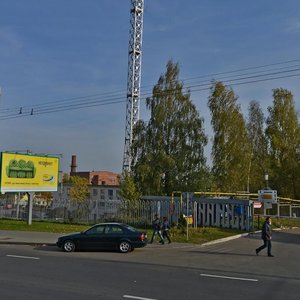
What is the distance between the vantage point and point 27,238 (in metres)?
23.0

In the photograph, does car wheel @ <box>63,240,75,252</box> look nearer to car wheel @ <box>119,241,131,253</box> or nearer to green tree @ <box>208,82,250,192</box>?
car wheel @ <box>119,241,131,253</box>

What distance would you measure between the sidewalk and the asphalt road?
5.25ft

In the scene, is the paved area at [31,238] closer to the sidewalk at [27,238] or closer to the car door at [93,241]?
the sidewalk at [27,238]

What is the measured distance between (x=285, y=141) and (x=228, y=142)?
863cm

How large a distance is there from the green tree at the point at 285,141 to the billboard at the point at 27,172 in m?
27.0

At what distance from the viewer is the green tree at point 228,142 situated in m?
45.3

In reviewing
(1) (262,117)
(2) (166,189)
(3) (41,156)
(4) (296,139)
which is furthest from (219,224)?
(1) (262,117)

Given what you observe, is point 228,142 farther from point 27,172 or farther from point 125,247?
point 125,247

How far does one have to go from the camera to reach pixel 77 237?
61.3ft

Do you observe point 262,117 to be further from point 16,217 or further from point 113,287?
point 113,287

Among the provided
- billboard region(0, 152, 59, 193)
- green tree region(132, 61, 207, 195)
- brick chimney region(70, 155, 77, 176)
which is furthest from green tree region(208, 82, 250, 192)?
brick chimney region(70, 155, 77, 176)

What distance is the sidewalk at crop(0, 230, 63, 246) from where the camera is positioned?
21.3 metres

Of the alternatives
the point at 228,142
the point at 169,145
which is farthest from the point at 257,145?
the point at 169,145

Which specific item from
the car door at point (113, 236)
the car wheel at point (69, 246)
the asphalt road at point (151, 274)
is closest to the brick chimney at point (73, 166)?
the asphalt road at point (151, 274)
